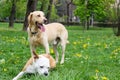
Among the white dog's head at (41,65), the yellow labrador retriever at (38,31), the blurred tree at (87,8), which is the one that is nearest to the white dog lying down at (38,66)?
the white dog's head at (41,65)

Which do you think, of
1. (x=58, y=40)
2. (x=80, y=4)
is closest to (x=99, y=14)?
(x=80, y=4)

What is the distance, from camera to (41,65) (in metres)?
6.83

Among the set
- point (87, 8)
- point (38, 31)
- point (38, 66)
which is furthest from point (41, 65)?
point (87, 8)

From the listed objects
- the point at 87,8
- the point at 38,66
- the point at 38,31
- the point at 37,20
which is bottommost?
the point at 87,8

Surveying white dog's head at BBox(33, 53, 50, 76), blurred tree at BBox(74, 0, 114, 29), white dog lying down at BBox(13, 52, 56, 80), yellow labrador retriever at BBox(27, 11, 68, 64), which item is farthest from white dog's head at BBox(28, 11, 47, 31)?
blurred tree at BBox(74, 0, 114, 29)

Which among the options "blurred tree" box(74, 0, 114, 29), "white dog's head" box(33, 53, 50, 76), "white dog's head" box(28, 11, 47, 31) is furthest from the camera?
"blurred tree" box(74, 0, 114, 29)

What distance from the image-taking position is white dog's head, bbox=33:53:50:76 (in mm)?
6750

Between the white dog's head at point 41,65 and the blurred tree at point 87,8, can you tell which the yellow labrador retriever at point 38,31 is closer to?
the white dog's head at point 41,65

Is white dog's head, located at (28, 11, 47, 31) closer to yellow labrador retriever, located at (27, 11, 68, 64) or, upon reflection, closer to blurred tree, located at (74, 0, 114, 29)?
yellow labrador retriever, located at (27, 11, 68, 64)

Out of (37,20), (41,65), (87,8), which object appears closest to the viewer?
(41,65)

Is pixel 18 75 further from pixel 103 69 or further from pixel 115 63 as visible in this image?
pixel 115 63

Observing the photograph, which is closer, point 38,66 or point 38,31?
point 38,66

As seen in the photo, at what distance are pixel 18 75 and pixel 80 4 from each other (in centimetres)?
3955

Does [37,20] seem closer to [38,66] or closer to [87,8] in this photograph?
[38,66]
